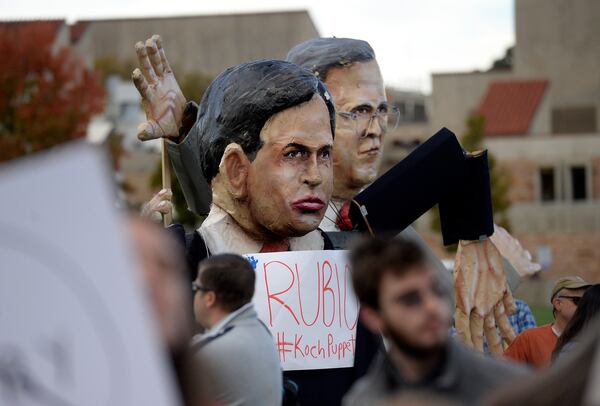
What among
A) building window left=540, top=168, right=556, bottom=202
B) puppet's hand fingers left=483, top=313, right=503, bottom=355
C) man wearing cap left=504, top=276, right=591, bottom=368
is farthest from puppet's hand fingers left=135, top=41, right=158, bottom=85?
building window left=540, top=168, right=556, bottom=202

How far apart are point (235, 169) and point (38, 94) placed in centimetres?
3143

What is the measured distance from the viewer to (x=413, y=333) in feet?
13.0

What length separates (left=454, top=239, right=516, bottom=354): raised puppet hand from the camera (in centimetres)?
818

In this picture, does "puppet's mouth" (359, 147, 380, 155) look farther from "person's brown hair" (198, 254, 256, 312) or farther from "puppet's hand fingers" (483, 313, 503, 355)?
"person's brown hair" (198, 254, 256, 312)

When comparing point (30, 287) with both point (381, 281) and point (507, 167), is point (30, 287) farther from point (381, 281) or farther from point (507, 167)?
point (507, 167)

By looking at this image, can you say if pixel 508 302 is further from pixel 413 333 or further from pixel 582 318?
pixel 413 333

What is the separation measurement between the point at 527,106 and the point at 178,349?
168 ft

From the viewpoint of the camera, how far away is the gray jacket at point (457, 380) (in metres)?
3.88

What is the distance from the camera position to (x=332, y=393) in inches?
283

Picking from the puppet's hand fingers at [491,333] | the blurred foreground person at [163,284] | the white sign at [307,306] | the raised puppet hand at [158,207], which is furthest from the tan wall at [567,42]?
the blurred foreground person at [163,284]

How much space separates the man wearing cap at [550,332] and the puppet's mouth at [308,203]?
58.6 inches

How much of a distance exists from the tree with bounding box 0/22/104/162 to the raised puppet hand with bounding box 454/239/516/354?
92.1 ft

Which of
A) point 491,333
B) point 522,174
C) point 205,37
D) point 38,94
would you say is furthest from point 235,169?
point 205,37

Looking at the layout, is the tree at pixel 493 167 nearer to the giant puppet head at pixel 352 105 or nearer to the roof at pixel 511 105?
the roof at pixel 511 105
